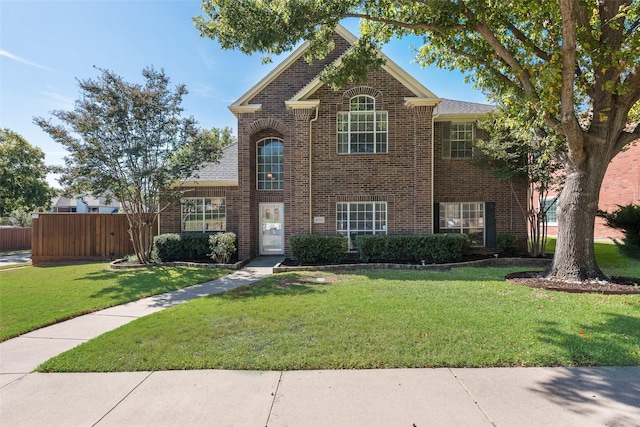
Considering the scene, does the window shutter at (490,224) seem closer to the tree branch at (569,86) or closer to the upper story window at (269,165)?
the tree branch at (569,86)

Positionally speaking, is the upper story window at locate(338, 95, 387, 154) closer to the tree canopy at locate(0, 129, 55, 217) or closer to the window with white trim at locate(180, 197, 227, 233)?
the window with white trim at locate(180, 197, 227, 233)

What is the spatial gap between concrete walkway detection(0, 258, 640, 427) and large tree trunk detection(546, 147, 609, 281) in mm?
5472

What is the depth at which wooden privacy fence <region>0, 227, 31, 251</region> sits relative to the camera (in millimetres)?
23244

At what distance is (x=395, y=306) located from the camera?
6105 millimetres

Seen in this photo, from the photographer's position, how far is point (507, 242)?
13359mm

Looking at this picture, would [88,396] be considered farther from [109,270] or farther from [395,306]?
[109,270]

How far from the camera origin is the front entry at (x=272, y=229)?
47.3 ft

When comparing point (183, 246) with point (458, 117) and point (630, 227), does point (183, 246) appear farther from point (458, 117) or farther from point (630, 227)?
point (630, 227)

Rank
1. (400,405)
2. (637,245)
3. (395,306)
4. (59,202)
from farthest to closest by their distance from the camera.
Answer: (59,202), (637,245), (395,306), (400,405)

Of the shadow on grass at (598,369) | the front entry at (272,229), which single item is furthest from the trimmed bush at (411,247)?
the shadow on grass at (598,369)

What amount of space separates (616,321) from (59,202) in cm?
6516

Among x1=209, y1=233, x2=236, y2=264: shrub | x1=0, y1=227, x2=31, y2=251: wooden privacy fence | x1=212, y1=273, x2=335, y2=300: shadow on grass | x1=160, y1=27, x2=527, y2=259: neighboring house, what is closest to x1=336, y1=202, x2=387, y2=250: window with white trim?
x1=160, y1=27, x2=527, y2=259: neighboring house

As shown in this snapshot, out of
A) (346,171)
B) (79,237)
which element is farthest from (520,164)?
(79,237)

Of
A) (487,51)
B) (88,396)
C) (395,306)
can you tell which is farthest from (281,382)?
(487,51)
